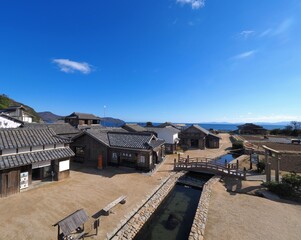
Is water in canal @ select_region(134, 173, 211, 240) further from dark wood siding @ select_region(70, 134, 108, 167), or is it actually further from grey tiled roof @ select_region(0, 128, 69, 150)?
grey tiled roof @ select_region(0, 128, 69, 150)

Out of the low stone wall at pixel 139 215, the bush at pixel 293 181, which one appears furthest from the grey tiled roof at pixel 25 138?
the bush at pixel 293 181

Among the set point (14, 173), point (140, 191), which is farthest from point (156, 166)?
point (14, 173)

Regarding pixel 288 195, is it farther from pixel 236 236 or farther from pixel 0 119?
pixel 0 119

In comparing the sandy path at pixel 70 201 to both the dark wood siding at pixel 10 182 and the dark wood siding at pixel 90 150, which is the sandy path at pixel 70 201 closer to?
the dark wood siding at pixel 10 182

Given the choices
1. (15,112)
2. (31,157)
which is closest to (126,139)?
(31,157)

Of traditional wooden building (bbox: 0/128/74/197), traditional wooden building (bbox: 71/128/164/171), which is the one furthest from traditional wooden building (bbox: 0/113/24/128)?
traditional wooden building (bbox: 0/128/74/197)

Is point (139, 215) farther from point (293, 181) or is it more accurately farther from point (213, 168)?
point (293, 181)
